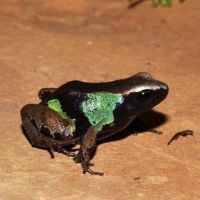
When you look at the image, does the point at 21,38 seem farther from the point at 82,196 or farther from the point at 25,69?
the point at 82,196

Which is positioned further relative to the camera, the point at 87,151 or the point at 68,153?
the point at 68,153

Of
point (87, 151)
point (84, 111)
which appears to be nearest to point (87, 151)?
point (87, 151)

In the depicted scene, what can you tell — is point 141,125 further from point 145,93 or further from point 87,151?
point 87,151

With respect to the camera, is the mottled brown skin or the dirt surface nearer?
the dirt surface

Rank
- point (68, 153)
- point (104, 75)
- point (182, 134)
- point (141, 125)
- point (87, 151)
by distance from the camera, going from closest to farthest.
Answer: point (87, 151) < point (68, 153) < point (182, 134) < point (141, 125) < point (104, 75)

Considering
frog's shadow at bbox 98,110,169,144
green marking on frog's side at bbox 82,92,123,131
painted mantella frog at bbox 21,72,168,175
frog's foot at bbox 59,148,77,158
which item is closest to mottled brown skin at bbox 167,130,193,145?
frog's shadow at bbox 98,110,169,144

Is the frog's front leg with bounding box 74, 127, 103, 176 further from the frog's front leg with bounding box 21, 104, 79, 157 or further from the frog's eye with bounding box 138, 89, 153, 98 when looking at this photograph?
the frog's eye with bounding box 138, 89, 153, 98

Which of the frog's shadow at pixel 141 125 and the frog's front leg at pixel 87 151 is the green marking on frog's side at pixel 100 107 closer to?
the frog's front leg at pixel 87 151
